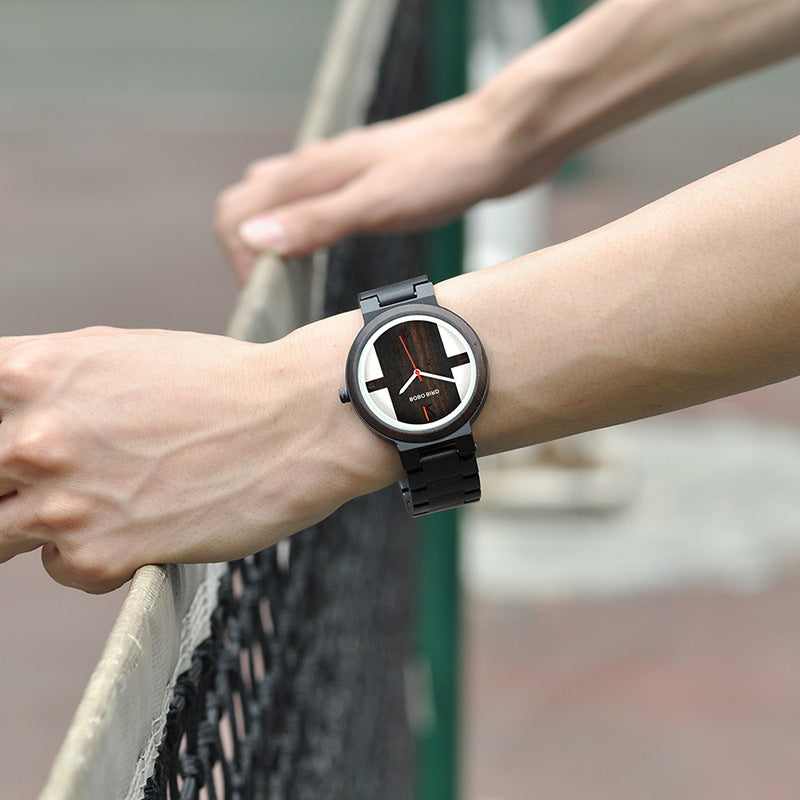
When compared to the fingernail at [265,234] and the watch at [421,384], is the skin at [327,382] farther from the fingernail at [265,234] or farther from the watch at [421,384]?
the fingernail at [265,234]

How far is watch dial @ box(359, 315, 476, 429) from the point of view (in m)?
0.72

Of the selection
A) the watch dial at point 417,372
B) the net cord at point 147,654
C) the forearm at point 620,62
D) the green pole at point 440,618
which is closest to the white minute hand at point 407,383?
the watch dial at point 417,372

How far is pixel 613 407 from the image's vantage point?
724 millimetres

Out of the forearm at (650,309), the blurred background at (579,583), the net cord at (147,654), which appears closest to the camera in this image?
the net cord at (147,654)

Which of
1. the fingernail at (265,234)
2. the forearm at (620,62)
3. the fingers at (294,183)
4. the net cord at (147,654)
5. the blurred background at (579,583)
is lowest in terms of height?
the net cord at (147,654)

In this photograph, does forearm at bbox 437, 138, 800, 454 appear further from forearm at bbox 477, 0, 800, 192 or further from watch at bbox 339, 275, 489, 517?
forearm at bbox 477, 0, 800, 192

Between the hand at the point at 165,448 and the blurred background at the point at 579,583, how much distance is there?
4.40 ft

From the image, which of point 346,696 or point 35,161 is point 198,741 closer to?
point 346,696

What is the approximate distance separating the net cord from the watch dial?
153 mm

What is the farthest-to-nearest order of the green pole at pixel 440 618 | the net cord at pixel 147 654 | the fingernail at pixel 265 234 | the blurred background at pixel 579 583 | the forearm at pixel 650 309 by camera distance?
1. the blurred background at pixel 579 583
2. the green pole at pixel 440 618
3. the fingernail at pixel 265 234
4. the forearm at pixel 650 309
5. the net cord at pixel 147 654

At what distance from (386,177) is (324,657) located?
0.45m

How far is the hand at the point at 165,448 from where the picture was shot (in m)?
0.70

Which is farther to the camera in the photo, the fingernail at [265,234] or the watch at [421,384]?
the fingernail at [265,234]

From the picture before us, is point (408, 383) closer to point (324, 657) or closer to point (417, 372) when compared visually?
point (417, 372)
